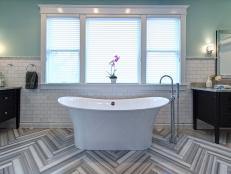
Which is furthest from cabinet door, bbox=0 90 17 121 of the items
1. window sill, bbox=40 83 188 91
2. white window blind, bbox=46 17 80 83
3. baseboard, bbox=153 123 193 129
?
baseboard, bbox=153 123 193 129

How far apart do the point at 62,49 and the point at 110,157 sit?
2.43m

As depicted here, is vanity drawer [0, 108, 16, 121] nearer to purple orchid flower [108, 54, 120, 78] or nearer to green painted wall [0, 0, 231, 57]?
green painted wall [0, 0, 231, 57]

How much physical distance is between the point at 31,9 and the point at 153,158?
3.64 meters

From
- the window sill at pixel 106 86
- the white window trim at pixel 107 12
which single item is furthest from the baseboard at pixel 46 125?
the white window trim at pixel 107 12

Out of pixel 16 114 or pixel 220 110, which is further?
pixel 16 114

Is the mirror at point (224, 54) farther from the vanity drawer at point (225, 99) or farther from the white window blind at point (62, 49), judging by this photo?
the white window blind at point (62, 49)

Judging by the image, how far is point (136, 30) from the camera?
12.3ft

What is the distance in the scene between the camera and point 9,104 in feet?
11.1

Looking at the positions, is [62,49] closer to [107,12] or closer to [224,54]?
[107,12]

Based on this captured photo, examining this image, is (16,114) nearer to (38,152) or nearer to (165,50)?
(38,152)

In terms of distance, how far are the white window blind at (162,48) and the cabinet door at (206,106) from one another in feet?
1.93

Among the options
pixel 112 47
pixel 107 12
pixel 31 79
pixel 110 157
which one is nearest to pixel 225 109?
pixel 110 157

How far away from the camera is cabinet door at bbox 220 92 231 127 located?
→ 9.43ft

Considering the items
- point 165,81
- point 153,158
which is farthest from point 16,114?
point 165,81
